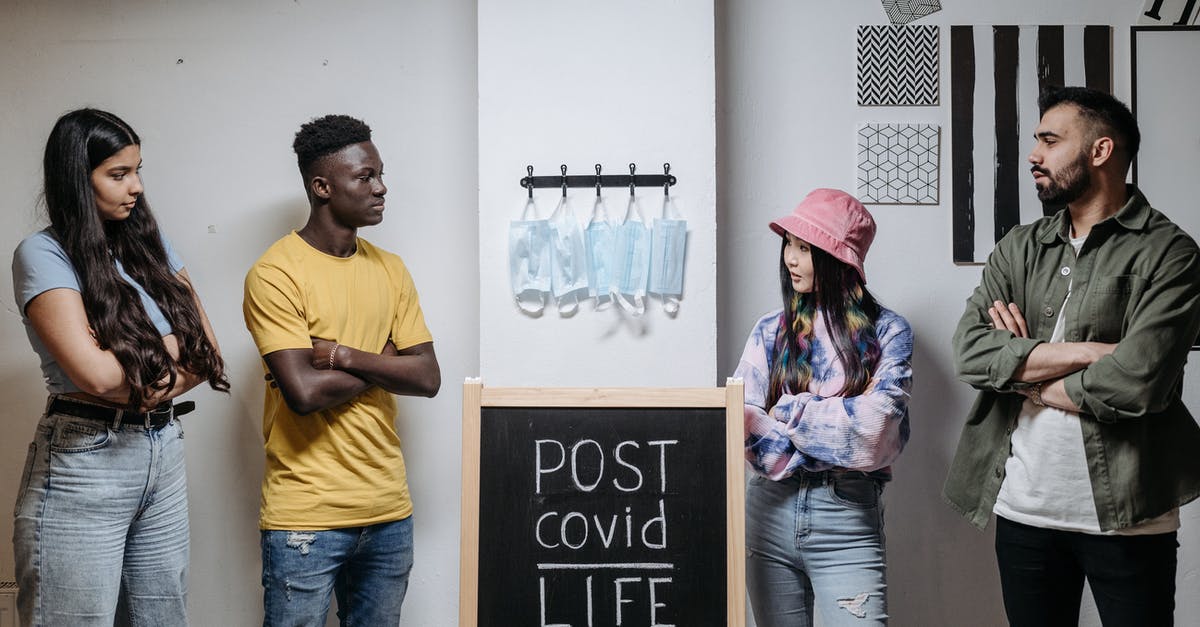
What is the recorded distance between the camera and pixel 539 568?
1.68m

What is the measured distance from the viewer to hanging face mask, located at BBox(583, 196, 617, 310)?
230 cm

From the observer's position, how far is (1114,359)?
1.66 metres

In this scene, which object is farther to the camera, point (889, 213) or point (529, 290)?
point (889, 213)

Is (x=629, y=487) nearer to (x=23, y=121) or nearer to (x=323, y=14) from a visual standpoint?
(x=323, y=14)

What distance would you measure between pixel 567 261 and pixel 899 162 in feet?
3.36

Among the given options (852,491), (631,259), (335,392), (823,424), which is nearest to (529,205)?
(631,259)

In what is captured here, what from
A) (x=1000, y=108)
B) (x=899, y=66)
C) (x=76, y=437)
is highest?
(x=899, y=66)

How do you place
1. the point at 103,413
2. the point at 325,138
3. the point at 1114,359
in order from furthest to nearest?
the point at 325,138 < the point at 103,413 < the point at 1114,359

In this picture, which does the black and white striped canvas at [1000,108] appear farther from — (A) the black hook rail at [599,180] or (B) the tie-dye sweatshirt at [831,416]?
(A) the black hook rail at [599,180]

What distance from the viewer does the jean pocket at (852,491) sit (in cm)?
184

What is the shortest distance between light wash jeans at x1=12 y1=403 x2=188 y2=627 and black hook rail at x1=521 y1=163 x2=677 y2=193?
3.58ft

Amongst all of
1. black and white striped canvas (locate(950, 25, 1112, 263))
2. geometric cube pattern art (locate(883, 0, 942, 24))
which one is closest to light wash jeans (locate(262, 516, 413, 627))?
black and white striped canvas (locate(950, 25, 1112, 263))

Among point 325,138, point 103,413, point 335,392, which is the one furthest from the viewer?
point 325,138

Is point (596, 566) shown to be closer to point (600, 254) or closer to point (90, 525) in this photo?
point (600, 254)
